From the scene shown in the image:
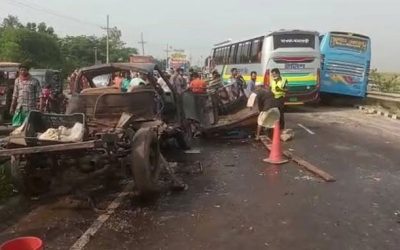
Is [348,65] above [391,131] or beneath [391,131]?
above

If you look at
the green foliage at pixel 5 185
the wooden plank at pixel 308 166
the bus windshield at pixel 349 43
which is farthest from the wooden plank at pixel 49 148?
the bus windshield at pixel 349 43

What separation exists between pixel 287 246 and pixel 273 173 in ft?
13.0

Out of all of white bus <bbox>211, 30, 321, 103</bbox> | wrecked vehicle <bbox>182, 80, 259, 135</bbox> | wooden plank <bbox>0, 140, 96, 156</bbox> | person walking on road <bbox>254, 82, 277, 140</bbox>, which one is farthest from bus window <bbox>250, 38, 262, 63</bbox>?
wooden plank <bbox>0, 140, 96, 156</bbox>

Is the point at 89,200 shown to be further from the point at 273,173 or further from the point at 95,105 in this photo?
the point at 273,173

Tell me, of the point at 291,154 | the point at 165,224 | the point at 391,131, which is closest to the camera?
the point at 165,224

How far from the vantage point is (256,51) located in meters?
22.6

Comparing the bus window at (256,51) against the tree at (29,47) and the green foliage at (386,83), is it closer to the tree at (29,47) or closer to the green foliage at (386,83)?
the green foliage at (386,83)

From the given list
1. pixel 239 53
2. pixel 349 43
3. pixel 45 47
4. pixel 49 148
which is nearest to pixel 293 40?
pixel 349 43

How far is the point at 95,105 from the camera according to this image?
8.63m

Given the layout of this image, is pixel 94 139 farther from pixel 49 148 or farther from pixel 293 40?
pixel 293 40

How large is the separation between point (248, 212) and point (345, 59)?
17.4 metres

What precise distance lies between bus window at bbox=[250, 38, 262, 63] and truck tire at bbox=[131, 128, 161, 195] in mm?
15239

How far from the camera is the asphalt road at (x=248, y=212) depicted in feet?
18.5

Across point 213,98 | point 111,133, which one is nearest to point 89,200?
point 111,133
